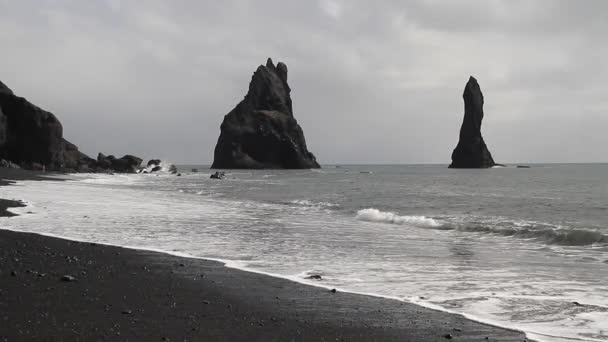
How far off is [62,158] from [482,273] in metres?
86.2

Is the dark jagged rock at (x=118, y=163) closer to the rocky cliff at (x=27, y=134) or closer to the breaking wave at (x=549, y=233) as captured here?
the rocky cliff at (x=27, y=134)

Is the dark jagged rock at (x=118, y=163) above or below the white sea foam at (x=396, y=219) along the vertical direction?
above

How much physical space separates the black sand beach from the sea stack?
186m

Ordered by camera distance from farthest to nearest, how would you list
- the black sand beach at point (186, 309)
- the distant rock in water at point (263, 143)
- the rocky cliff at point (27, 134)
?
the distant rock in water at point (263, 143) → the rocky cliff at point (27, 134) → the black sand beach at point (186, 309)

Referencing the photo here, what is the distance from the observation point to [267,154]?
190 metres

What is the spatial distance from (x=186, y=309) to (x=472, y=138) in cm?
19006

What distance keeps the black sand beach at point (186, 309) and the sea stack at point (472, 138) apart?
186m

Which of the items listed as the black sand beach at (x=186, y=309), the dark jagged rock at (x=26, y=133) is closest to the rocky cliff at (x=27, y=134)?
the dark jagged rock at (x=26, y=133)

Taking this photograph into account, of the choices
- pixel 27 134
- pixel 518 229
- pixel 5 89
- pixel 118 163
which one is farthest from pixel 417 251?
pixel 118 163

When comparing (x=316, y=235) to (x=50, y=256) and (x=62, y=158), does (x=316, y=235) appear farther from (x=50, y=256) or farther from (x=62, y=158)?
(x=62, y=158)

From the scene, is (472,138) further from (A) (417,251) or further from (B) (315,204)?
(A) (417,251)

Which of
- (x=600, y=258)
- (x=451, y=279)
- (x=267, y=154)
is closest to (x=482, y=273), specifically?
(x=451, y=279)

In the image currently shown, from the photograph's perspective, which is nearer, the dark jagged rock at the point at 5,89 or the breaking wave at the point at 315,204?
the breaking wave at the point at 315,204

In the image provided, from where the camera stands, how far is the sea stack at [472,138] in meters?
185
